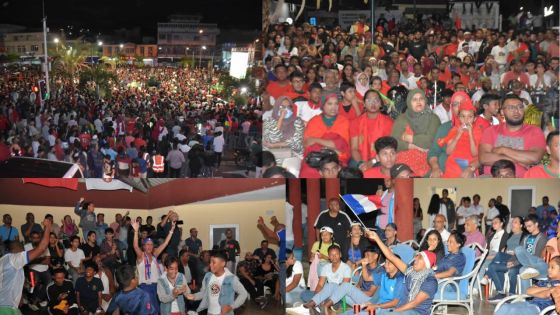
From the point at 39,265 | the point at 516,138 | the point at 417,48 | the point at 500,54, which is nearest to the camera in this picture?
the point at 39,265

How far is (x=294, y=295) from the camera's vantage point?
6574 millimetres

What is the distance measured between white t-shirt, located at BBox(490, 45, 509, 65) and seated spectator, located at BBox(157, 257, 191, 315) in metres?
3.89

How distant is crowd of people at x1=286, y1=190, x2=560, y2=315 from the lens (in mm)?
5871

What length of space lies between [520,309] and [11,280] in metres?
4.12

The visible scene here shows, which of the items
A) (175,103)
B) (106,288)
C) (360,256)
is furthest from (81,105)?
(360,256)

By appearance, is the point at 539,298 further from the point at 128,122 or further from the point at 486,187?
the point at 128,122

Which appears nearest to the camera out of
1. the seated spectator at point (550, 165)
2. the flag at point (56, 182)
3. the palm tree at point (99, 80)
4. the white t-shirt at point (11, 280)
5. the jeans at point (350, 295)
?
the jeans at point (350, 295)

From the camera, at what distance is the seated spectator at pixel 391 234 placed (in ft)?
21.4

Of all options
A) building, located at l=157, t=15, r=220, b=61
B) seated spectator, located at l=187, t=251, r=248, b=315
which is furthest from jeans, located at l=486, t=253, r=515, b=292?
building, located at l=157, t=15, r=220, b=61

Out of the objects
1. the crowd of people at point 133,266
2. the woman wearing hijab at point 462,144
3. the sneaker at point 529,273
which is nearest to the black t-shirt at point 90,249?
the crowd of people at point 133,266

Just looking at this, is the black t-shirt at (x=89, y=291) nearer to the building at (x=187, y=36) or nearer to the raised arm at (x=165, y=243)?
the raised arm at (x=165, y=243)

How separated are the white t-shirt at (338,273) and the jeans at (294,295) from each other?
0.35 meters

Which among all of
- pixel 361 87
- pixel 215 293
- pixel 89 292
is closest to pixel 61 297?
pixel 89 292

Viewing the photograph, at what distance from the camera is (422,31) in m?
7.71
